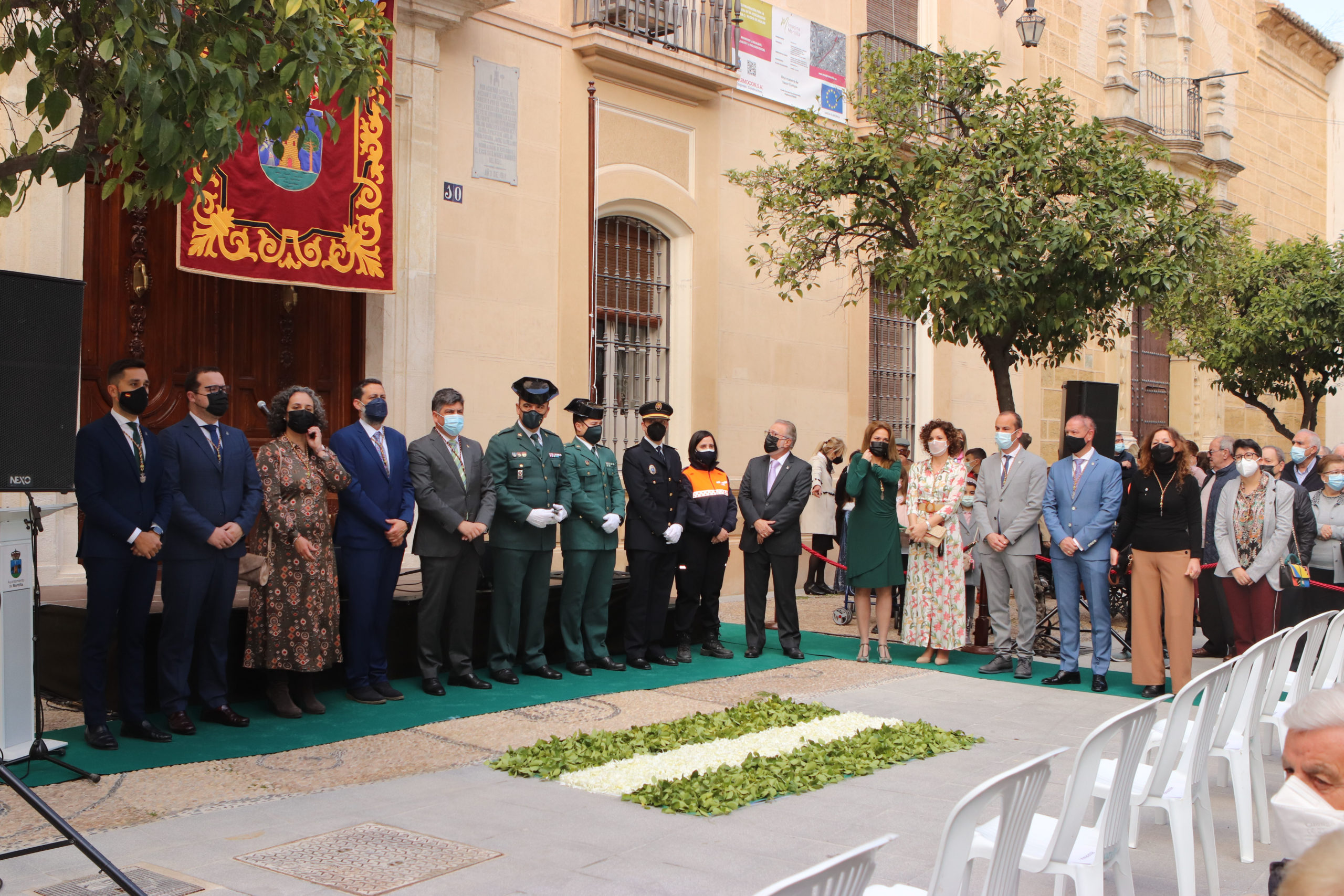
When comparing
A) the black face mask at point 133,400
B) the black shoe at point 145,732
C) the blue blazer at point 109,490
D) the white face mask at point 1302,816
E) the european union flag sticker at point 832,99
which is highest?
the european union flag sticker at point 832,99

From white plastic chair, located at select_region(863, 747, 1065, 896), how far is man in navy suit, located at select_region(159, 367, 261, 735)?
4.55 meters

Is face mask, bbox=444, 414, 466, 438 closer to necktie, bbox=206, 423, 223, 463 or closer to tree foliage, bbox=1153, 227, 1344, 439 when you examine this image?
necktie, bbox=206, 423, 223, 463

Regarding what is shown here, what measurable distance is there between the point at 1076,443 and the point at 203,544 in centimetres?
609

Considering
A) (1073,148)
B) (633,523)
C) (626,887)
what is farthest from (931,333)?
(626,887)

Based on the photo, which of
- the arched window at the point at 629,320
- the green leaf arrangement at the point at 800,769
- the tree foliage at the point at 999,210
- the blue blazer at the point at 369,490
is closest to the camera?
the green leaf arrangement at the point at 800,769

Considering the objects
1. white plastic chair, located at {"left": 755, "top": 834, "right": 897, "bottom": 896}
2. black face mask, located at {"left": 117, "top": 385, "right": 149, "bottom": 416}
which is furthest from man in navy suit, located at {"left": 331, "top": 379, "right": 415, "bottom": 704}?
white plastic chair, located at {"left": 755, "top": 834, "right": 897, "bottom": 896}

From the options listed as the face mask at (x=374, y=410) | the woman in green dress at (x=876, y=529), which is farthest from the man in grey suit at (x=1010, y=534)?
the face mask at (x=374, y=410)

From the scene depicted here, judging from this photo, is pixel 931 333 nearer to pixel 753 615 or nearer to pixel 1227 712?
pixel 753 615

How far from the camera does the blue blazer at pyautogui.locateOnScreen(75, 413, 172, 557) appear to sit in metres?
6.33

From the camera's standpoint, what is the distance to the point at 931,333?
1199 centimetres

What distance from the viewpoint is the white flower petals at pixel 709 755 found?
6004 millimetres

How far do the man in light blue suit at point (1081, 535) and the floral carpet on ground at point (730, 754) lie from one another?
2.16 m

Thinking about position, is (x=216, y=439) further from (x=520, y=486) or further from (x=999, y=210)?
(x=999, y=210)

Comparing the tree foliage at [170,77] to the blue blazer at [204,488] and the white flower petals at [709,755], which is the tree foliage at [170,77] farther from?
the white flower petals at [709,755]
